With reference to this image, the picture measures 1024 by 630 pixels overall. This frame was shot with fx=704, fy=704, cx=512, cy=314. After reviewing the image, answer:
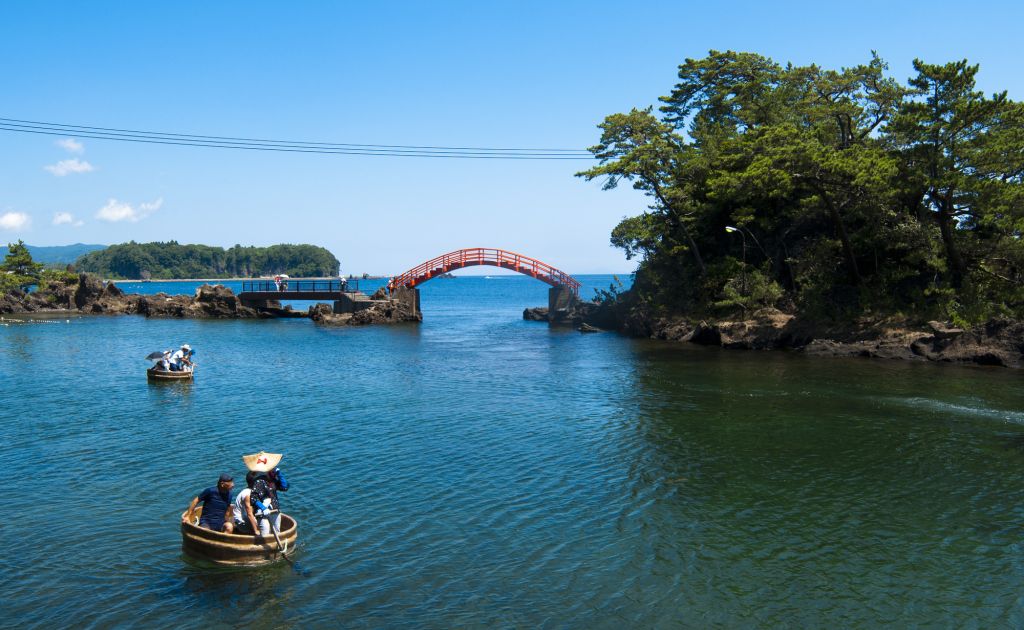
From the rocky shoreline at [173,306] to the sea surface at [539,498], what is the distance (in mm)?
40443

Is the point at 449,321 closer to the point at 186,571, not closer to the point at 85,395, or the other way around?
the point at 85,395

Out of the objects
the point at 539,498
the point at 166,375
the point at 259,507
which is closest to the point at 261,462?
the point at 259,507

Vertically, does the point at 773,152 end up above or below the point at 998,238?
above

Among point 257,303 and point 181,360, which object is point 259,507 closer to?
point 181,360

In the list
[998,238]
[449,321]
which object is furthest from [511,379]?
[449,321]

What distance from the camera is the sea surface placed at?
1352cm

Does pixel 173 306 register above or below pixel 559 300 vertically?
below

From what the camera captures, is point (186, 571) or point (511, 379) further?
point (511, 379)

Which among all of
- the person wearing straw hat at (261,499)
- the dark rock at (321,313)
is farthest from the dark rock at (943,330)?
the dark rock at (321,313)

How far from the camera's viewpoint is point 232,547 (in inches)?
579

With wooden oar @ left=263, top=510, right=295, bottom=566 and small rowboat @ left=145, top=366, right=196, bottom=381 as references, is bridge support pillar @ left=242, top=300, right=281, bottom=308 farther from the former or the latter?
wooden oar @ left=263, top=510, right=295, bottom=566

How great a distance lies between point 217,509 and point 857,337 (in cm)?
4314

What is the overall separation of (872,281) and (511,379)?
27.2m

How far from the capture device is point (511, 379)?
40406mm
